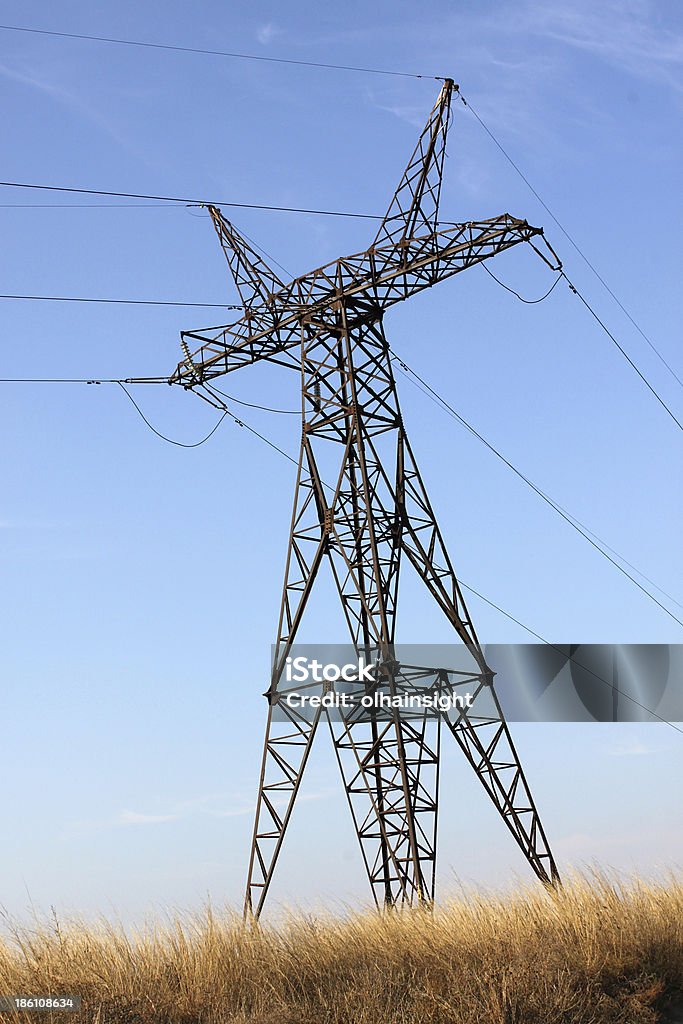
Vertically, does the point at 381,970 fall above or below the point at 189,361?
below

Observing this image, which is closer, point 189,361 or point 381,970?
point 381,970

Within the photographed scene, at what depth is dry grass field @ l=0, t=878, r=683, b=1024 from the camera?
1180 cm

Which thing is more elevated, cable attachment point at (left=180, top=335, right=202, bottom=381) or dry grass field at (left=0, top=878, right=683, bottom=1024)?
cable attachment point at (left=180, top=335, right=202, bottom=381)

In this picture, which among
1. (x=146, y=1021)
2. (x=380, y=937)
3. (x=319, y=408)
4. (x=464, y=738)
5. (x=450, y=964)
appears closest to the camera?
(x=146, y=1021)

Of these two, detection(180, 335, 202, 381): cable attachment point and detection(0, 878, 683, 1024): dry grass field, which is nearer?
detection(0, 878, 683, 1024): dry grass field

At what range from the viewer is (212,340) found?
23250mm

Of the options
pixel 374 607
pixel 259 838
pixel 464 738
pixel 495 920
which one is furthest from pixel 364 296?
pixel 495 920

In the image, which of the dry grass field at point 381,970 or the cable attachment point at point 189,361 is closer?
the dry grass field at point 381,970

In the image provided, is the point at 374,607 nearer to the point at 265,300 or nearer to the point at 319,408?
the point at 319,408

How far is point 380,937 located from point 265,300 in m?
13.1

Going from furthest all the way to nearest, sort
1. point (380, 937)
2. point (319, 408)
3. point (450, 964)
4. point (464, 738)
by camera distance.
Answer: point (319, 408)
point (464, 738)
point (380, 937)
point (450, 964)

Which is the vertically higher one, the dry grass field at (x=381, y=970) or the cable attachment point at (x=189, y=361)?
the cable attachment point at (x=189, y=361)

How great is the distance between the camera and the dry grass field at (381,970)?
11797 millimetres

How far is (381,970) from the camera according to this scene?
12750mm
